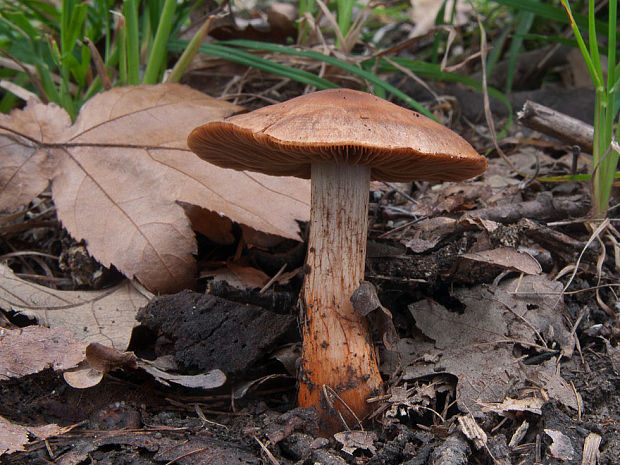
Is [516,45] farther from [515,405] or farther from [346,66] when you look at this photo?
[515,405]

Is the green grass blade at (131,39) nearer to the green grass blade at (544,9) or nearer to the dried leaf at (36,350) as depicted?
the dried leaf at (36,350)

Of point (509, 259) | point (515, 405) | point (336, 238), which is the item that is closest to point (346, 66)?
point (336, 238)

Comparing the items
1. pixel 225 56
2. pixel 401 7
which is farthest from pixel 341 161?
pixel 401 7

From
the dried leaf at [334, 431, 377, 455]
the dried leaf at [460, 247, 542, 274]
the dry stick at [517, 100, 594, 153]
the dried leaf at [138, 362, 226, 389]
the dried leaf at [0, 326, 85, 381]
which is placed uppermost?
the dry stick at [517, 100, 594, 153]

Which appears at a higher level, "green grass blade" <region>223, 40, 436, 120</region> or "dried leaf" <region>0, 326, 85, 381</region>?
"green grass blade" <region>223, 40, 436, 120</region>

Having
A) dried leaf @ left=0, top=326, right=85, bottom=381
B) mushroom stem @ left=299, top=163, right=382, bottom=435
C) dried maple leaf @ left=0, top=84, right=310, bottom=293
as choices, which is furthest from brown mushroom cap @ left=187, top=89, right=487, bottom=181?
dried leaf @ left=0, top=326, right=85, bottom=381

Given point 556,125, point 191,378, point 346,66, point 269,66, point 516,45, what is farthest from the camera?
point 516,45

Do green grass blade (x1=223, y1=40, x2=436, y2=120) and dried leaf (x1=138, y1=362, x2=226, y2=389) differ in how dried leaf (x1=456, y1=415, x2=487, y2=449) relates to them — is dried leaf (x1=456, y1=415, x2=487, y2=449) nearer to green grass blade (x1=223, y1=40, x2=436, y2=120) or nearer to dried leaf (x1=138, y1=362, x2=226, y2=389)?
dried leaf (x1=138, y1=362, x2=226, y2=389)
